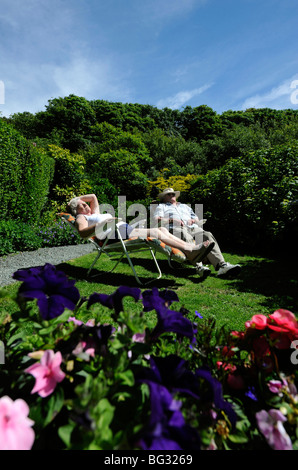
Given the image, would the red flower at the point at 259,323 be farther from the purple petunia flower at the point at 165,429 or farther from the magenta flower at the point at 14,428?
the magenta flower at the point at 14,428

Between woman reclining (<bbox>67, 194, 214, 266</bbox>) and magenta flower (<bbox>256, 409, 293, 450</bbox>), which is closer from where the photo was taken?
magenta flower (<bbox>256, 409, 293, 450</bbox>)

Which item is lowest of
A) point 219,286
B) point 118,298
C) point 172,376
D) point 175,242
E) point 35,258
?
point 219,286

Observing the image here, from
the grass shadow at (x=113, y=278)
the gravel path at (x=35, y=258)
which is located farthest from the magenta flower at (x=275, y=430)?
the gravel path at (x=35, y=258)

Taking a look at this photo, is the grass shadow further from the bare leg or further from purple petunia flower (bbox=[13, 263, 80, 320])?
purple petunia flower (bbox=[13, 263, 80, 320])

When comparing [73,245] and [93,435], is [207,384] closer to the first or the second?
[93,435]

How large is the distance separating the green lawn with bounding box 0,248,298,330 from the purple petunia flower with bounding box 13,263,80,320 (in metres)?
1.85

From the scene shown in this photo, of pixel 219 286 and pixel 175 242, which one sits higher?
pixel 175 242

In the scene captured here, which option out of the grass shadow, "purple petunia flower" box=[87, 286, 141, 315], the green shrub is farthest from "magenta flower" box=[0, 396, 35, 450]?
the green shrub

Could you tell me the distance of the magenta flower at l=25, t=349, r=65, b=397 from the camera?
0.53 metres

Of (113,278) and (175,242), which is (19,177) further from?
(175,242)

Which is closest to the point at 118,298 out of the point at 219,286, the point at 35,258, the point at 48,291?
the point at 48,291

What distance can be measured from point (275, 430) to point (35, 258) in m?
5.69

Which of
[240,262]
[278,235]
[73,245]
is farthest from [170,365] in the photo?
[73,245]

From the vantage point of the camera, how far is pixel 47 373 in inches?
21.8
